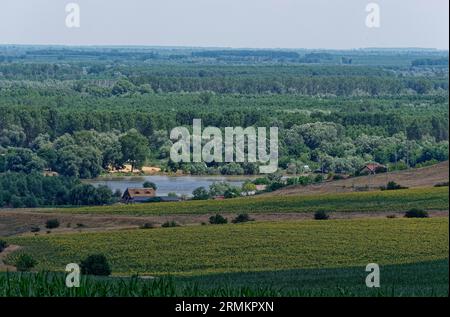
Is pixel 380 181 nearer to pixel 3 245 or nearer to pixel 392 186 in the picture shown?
pixel 392 186

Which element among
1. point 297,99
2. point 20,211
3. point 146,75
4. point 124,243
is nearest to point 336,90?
point 297,99

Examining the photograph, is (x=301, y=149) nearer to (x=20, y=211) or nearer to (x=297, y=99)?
(x=20, y=211)

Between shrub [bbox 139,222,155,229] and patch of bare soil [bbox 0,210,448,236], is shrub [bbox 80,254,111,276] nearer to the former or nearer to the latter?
patch of bare soil [bbox 0,210,448,236]

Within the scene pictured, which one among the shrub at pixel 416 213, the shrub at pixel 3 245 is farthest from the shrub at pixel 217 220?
the shrub at pixel 3 245

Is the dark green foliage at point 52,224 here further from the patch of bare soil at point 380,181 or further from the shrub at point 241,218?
the patch of bare soil at point 380,181

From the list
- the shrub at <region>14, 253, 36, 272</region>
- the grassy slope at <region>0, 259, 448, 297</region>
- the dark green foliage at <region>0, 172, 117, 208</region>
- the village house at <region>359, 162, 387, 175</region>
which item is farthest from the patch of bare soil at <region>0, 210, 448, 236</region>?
the grassy slope at <region>0, 259, 448, 297</region>
